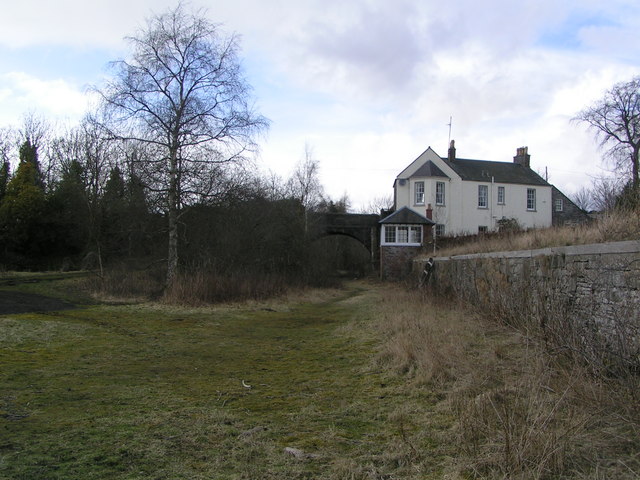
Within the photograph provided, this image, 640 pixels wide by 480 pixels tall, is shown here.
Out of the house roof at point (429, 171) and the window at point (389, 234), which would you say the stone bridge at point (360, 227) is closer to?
the house roof at point (429, 171)

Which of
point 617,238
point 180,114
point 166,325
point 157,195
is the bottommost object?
point 166,325

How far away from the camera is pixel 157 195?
1811cm

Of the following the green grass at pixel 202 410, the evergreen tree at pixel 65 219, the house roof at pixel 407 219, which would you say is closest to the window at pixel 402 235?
the house roof at pixel 407 219

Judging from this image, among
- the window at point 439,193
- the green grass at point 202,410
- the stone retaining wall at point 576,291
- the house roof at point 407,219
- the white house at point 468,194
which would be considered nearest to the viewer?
the green grass at point 202,410

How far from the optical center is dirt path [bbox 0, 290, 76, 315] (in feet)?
41.5

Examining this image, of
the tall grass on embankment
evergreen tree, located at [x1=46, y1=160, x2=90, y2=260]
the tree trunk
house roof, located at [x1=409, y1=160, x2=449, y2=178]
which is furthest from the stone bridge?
the tall grass on embankment

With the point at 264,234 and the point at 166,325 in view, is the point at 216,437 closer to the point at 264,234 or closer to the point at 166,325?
the point at 166,325

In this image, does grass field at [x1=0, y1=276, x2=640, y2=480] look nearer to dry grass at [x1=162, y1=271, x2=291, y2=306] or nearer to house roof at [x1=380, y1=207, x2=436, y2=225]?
dry grass at [x1=162, y1=271, x2=291, y2=306]

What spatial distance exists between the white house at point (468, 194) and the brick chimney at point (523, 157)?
6.64ft

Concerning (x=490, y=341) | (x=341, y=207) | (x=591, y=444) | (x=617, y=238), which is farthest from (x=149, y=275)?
(x=341, y=207)

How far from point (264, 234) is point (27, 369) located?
1733cm

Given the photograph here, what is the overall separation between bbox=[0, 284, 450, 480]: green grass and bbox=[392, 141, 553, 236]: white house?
28.6 m

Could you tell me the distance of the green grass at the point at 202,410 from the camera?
351 cm

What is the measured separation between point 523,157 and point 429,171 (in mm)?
11419
